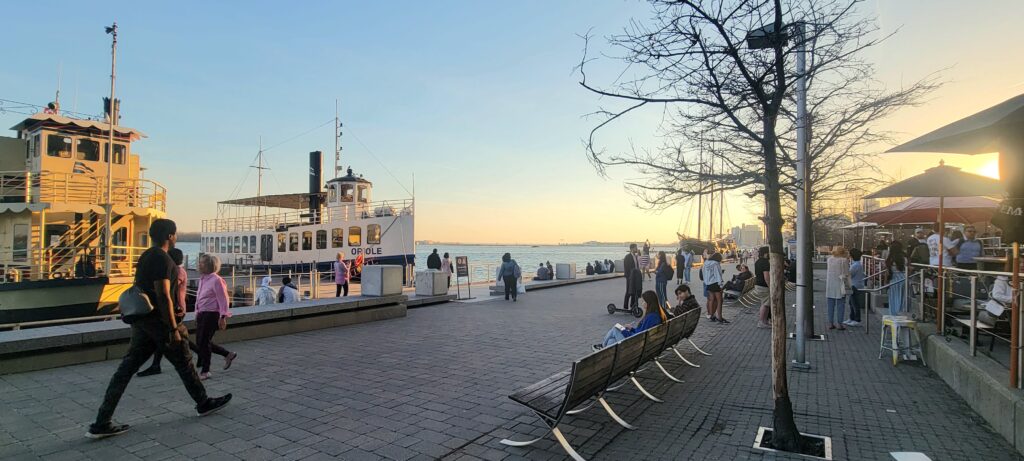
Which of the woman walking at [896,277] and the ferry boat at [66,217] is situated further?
the ferry boat at [66,217]

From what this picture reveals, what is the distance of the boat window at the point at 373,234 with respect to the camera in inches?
1152

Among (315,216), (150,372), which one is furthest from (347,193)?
(150,372)

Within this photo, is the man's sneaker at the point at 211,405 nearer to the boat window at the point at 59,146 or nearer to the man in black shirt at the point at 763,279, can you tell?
the man in black shirt at the point at 763,279

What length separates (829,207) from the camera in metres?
20.0

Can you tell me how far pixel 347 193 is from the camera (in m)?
31.4

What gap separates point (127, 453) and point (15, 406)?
6.85 feet

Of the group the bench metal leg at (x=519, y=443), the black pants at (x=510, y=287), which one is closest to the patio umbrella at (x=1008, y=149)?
the bench metal leg at (x=519, y=443)

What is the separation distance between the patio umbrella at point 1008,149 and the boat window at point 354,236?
1072 inches

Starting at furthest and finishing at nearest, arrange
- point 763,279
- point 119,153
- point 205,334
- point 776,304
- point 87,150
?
point 119,153 → point 87,150 → point 763,279 → point 205,334 → point 776,304

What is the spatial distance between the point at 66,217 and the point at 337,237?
13410 millimetres

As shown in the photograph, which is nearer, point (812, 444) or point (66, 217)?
point (812, 444)

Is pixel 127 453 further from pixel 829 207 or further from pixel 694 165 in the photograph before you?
pixel 829 207

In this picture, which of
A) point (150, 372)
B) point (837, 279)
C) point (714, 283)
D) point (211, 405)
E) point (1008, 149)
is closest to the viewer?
point (211, 405)

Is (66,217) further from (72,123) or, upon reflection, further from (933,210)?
(933,210)
